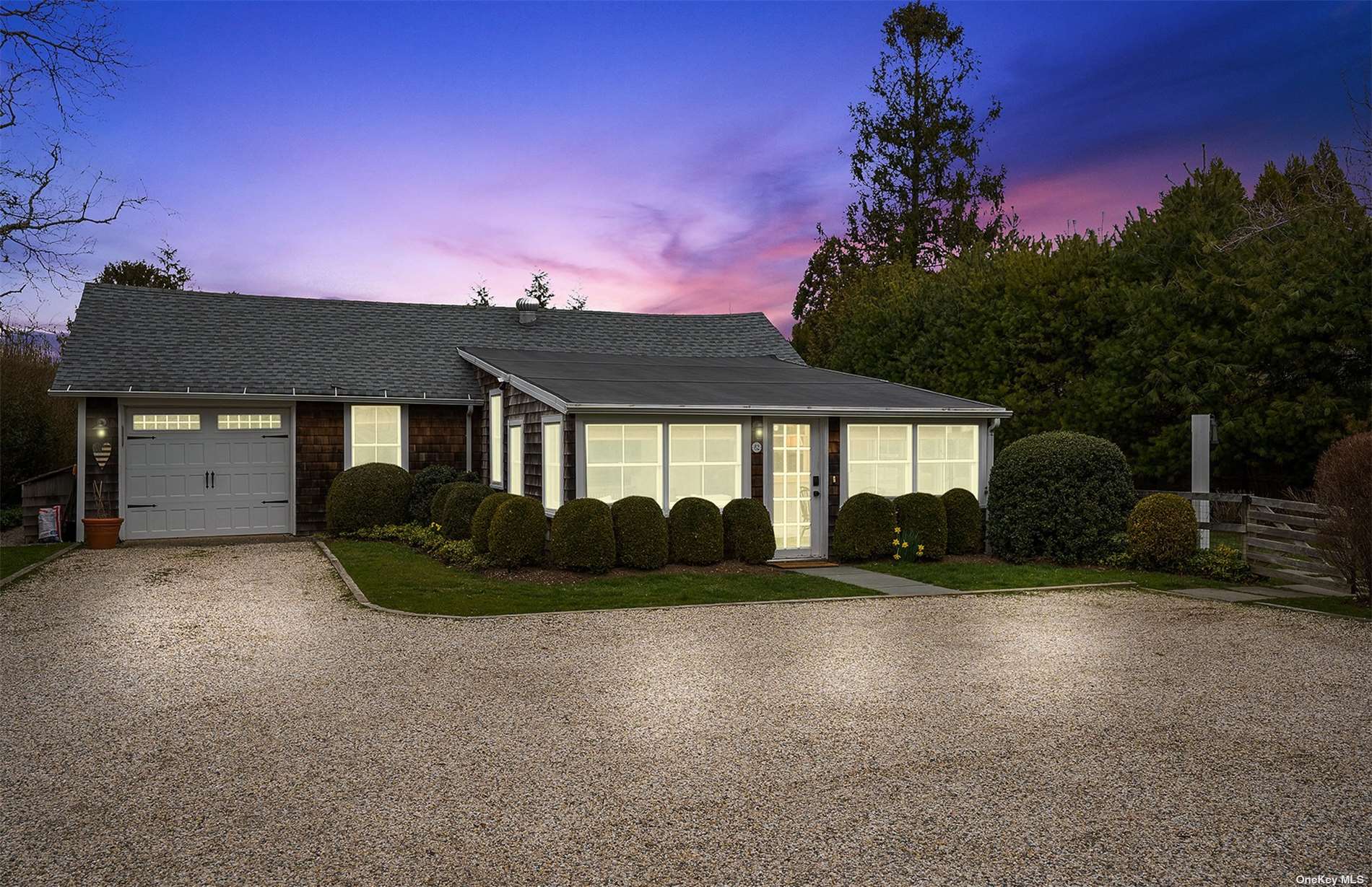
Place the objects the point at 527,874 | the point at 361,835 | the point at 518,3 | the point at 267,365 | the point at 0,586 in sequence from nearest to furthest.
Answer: the point at 527,874
the point at 361,835
the point at 0,586
the point at 518,3
the point at 267,365

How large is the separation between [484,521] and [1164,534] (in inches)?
374

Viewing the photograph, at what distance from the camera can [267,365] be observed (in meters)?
17.2

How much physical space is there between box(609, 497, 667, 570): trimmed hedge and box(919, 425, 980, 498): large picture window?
4.62m

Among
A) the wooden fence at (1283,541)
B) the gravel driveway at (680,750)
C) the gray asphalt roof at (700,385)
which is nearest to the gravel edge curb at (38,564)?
the gravel driveway at (680,750)

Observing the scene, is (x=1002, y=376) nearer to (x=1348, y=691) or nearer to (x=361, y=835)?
(x=1348, y=691)

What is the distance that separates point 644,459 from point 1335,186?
1280 cm

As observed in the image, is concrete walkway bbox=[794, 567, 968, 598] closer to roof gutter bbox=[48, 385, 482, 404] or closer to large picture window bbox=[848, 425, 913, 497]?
large picture window bbox=[848, 425, 913, 497]

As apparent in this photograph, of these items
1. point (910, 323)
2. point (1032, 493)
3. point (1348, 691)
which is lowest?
point (1348, 691)

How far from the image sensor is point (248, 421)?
55.4 feet

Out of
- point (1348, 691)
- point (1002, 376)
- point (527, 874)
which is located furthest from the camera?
point (1002, 376)

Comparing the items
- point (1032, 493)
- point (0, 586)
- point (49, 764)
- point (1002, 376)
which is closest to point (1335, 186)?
point (1002, 376)

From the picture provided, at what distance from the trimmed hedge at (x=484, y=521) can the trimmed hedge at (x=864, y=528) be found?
492 cm

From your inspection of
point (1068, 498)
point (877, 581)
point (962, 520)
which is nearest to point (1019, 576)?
point (1068, 498)

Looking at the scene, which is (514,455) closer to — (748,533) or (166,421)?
(748,533)
